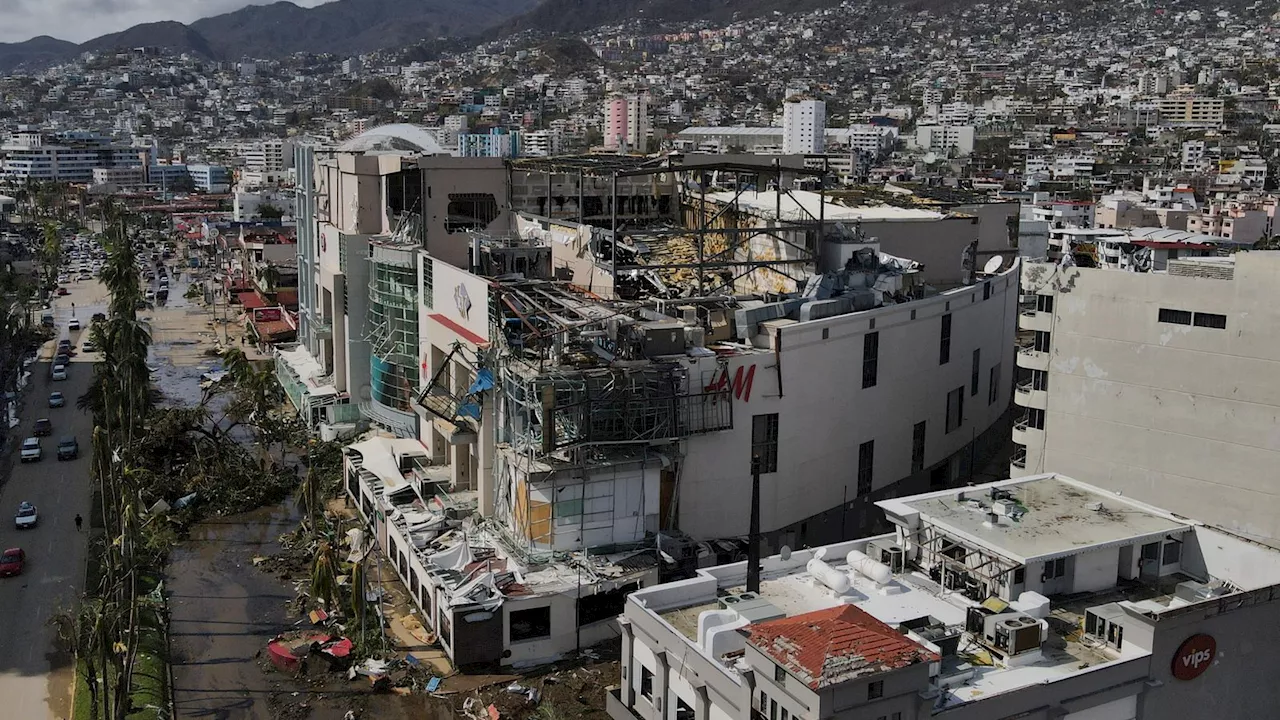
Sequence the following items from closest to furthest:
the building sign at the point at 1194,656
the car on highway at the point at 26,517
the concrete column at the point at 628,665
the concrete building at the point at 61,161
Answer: the building sign at the point at 1194,656
the concrete column at the point at 628,665
the car on highway at the point at 26,517
the concrete building at the point at 61,161

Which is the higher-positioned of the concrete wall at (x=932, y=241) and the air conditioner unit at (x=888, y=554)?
the concrete wall at (x=932, y=241)

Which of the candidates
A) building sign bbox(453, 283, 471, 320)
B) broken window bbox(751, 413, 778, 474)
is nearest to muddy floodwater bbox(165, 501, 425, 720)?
building sign bbox(453, 283, 471, 320)

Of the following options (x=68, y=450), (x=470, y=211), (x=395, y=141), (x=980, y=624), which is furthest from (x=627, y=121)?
(x=980, y=624)

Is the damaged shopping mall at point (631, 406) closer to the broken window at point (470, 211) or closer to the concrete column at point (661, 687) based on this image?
the broken window at point (470, 211)

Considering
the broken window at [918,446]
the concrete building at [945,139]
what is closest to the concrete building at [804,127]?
the concrete building at [945,139]

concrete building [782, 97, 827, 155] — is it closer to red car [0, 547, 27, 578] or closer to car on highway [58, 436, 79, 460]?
car on highway [58, 436, 79, 460]

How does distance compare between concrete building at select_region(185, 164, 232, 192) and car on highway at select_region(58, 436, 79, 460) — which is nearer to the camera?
car on highway at select_region(58, 436, 79, 460)
